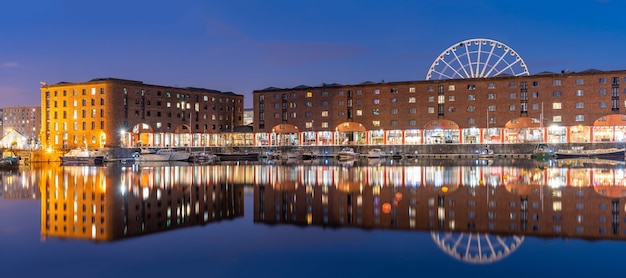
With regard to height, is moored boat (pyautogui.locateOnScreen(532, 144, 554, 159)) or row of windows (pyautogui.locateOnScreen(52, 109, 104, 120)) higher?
row of windows (pyautogui.locateOnScreen(52, 109, 104, 120))

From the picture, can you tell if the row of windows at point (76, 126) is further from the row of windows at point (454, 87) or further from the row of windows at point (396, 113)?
the row of windows at point (396, 113)

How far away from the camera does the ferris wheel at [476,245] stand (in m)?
11.9

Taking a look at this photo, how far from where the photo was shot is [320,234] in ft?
48.8

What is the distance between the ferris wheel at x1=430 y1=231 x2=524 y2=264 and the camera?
11945 millimetres

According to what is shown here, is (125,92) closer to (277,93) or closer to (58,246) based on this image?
(277,93)

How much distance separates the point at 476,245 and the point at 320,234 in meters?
4.14

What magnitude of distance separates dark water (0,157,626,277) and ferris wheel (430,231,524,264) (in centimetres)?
3

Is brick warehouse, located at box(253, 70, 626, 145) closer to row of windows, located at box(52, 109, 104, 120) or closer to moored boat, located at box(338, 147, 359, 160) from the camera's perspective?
moored boat, located at box(338, 147, 359, 160)

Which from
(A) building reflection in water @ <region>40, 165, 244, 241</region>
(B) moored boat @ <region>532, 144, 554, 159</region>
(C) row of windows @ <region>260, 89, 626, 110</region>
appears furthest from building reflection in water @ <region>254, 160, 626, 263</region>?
(C) row of windows @ <region>260, 89, 626, 110</region>

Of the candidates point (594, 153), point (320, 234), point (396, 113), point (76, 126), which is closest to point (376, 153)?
point (396, 113)

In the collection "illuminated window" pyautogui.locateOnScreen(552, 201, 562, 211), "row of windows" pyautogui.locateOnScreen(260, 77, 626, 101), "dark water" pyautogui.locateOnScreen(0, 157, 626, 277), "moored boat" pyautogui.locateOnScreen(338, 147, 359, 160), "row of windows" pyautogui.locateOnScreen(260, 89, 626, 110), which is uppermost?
"row of windows" pyautogui.locateOnScreen(260, 77, 626, 101)

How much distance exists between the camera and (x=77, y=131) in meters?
101

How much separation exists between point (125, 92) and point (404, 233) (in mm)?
93361

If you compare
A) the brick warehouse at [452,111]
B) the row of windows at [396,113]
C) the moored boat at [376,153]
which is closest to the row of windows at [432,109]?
the row of windows at [396,113]
